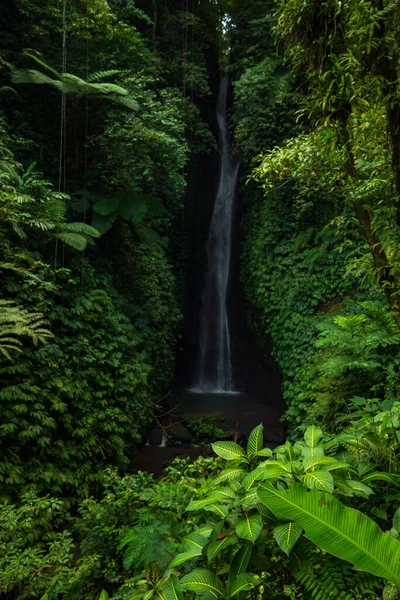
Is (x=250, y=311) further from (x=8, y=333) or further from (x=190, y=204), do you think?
(x=8, y=333)

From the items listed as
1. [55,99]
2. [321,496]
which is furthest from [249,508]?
[55,99]

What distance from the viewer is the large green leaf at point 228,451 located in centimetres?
293

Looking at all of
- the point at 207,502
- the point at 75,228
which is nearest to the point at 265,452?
the point at 207,502

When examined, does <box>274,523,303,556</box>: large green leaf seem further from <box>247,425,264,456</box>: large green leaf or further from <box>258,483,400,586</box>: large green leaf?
<box>247,425,264,456</box>: large green leaf

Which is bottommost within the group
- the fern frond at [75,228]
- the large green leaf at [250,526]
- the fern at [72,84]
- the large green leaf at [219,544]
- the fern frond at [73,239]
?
the large green leaf at [219,544]

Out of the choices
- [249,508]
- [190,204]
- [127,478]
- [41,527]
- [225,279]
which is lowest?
[41,527]

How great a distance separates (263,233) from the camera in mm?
12797

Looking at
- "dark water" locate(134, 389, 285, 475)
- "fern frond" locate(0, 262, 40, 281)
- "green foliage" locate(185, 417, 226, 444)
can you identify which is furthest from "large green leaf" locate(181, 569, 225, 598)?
"green foliage" locate(185, 417, 226, 444)

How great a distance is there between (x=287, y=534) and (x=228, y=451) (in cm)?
89

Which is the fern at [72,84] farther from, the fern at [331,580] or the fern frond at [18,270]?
the fern at [331,580]

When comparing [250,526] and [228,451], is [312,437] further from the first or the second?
[250,526]

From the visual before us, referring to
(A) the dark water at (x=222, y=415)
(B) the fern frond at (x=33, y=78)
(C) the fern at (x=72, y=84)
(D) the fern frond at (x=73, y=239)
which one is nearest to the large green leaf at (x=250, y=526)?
(D) the fern frond at (x=73, y=239)

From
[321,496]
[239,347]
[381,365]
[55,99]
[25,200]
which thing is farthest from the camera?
[239,347]

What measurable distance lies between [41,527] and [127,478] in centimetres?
216
